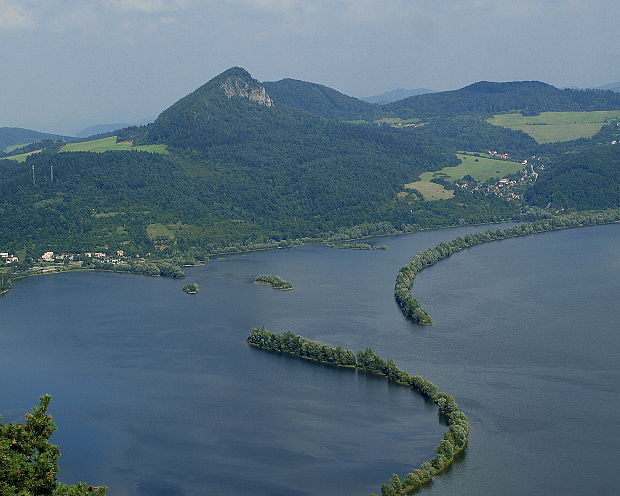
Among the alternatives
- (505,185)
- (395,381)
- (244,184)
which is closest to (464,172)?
(505,185)

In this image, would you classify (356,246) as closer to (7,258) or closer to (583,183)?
(7,258)

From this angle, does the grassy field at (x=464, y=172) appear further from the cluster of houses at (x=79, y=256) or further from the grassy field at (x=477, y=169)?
the cluster of houses at (x=79, y=256)

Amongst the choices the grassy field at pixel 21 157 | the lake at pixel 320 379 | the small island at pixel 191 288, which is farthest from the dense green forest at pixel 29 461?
the grassy field at pixel 21 157

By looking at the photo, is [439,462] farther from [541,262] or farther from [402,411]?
[541,262]

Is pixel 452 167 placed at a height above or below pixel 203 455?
above

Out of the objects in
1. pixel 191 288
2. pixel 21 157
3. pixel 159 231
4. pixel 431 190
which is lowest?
pixel 191 288

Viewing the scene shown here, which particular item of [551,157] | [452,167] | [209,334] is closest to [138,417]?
[209,334]

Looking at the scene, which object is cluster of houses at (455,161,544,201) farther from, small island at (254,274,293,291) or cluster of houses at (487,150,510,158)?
small island at (254,274,293,291)
